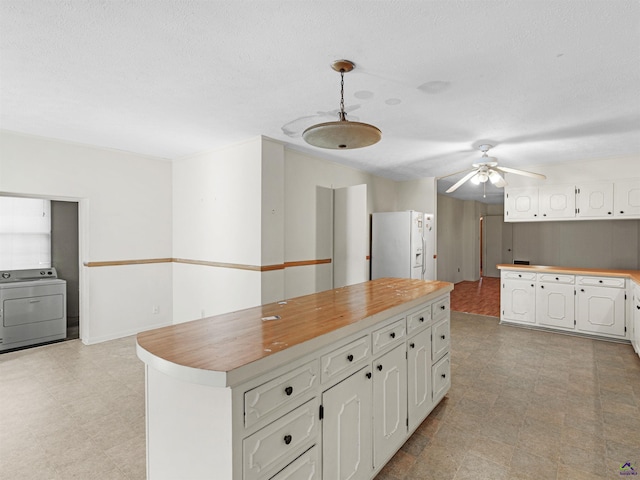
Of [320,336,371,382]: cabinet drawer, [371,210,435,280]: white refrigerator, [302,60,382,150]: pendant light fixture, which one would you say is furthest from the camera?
[371,210,435,280]: white refrigerator

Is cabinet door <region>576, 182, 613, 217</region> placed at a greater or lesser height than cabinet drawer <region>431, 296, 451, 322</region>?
greater

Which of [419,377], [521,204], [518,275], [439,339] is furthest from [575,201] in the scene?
[419,377]

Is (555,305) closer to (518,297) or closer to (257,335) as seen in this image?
(518,297)

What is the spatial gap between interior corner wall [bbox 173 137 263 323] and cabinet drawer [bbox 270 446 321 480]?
8.36 ft

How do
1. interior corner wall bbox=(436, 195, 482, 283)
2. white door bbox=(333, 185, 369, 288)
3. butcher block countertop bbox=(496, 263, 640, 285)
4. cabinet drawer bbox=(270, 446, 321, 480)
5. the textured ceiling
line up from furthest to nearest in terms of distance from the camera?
1. interior corner wall bbox=(436, 195, 482, 283)
2. white door bbox=(333, 185, 369, 288)
3. butcher block countertop bbox=(496, 263, 640, 285)
4. the textured ceiling
5. cabinet drawer bbox=(270, 446, 321, 480)

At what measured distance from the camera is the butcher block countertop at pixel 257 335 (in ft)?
3.72

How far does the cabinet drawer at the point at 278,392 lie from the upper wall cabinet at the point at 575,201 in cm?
491

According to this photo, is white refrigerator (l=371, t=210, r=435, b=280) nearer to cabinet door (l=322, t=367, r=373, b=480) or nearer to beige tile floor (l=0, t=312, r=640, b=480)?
beige tile floor (l=0, t=312, r=640, b=480)

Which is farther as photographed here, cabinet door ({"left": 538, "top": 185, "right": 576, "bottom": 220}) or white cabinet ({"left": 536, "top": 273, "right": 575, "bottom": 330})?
cabinet door ({"left": 538, "top": 185, "right": 576, "bottom": 220})

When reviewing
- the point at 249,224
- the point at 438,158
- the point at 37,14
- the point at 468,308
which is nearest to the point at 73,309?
the point at 249,224

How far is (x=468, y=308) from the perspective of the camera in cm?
602

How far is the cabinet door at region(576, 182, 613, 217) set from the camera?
451 cm

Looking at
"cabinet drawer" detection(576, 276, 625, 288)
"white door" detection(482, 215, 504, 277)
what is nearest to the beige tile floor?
"cabinet drawer" detection(576, 276, 625, 288)

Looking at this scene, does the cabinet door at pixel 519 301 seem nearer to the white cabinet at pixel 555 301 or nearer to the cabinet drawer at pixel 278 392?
the white cabinet at pixel 555 301
